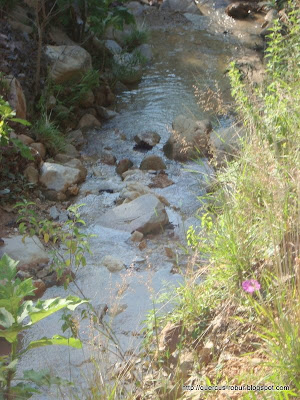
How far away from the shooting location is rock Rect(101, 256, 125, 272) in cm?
433

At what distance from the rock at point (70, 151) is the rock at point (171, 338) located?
11.6 ft

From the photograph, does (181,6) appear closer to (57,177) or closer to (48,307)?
(57,177)

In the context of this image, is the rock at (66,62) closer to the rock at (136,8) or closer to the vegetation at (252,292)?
the vegetation at (252,292)

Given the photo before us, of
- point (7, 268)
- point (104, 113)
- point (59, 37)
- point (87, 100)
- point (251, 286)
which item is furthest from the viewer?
point (59, 37)

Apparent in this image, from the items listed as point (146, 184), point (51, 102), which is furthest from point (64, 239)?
point (51, 102)

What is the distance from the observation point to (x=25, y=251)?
4.33 meters

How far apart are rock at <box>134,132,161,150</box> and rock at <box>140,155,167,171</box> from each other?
1.70 feet

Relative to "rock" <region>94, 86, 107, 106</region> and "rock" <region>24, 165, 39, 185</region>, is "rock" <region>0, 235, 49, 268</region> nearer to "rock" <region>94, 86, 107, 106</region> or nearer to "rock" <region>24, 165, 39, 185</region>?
"rock" <region>24, 165, 39, 185</region>

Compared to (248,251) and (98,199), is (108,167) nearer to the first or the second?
(98,199)

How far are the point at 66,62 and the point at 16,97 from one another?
1575 mm

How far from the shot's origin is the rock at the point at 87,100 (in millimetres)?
7172

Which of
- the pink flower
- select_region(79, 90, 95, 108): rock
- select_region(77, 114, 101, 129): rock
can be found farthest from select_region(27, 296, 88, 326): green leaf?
select_region(79, 90, 95, 108): rock

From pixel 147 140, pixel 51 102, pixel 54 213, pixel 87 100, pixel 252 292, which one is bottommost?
pixel 54 213

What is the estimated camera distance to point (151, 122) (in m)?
7.17
